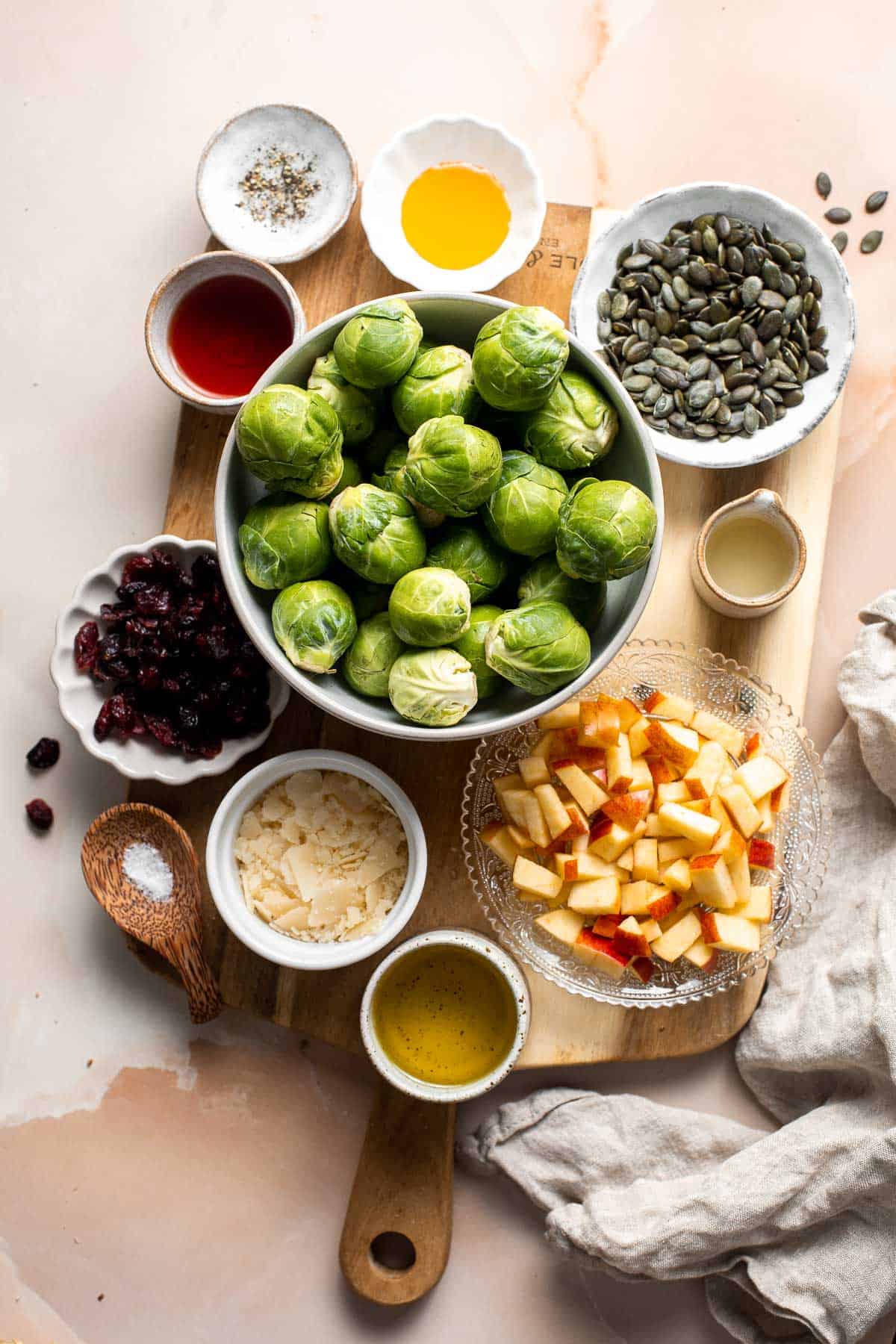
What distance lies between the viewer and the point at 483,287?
2.33m

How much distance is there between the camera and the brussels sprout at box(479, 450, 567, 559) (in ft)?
5.92

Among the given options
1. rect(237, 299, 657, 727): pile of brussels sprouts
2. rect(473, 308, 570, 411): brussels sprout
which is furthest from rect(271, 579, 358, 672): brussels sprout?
rect(473, 308, 570, 411): brussels sprout

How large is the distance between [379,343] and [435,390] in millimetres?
131

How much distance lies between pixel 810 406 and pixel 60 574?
1.83 m

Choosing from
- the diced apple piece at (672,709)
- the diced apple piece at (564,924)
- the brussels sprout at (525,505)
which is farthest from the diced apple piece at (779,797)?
the brussels sprout at (525,505)

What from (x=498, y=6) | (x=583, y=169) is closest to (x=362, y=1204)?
(x=583, y=169)

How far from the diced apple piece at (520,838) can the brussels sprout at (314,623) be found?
55cm

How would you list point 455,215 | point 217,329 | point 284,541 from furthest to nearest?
point 455,215, point 217,329, point 284,541

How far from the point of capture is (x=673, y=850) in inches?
82.0

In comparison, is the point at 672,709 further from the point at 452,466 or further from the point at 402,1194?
the point at 402,1194

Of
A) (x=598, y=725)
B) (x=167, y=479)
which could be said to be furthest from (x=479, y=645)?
(x=167, y=479)

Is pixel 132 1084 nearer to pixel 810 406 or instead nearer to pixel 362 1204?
pixel 362 1204

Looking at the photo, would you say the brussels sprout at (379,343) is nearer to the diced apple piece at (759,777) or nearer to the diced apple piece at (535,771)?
the diced apple piece at (535,771)

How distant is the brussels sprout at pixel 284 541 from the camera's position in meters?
1.82
